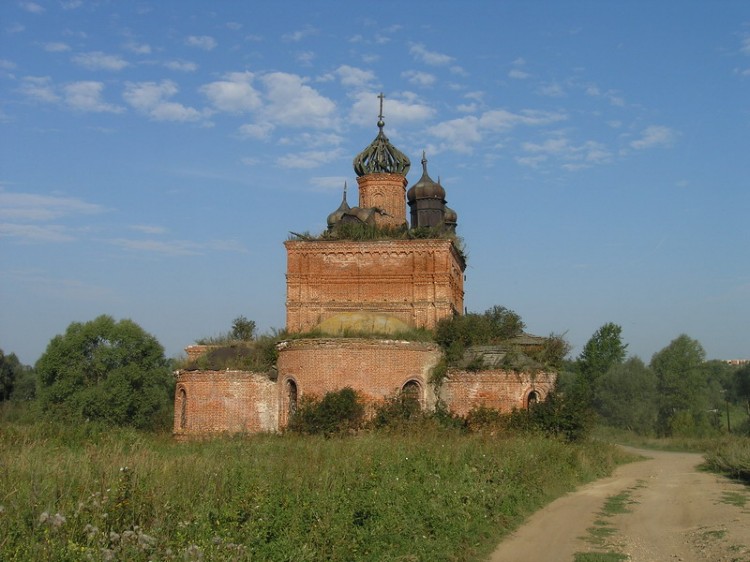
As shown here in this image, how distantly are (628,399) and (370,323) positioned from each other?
3302cm

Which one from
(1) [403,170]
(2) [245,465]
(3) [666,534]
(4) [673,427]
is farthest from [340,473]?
(4) [673,427]

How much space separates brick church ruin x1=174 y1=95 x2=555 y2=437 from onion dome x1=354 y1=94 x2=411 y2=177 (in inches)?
1.7

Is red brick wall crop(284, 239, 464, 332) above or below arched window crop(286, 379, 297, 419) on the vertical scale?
above

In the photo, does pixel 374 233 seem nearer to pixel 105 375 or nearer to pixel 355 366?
pixel 355 366

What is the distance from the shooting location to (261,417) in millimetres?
24594

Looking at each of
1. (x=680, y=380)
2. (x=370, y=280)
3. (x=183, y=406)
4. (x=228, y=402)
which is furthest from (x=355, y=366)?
(x=680, y=380)

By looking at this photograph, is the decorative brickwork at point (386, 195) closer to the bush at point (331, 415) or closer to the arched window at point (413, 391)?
the arched window at point (413, 391)

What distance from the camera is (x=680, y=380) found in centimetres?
5897

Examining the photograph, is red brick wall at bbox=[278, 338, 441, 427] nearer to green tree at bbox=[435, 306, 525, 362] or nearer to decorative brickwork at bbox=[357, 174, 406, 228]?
green tree at bbox=[435, 306, 525, 362]

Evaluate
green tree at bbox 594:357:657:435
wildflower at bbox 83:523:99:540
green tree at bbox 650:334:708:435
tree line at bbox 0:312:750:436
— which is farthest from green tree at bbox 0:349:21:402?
wildflower at bbox 83:523:99:540

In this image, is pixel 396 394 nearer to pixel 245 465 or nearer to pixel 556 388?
pixel 556 388

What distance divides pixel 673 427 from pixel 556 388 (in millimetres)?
28533

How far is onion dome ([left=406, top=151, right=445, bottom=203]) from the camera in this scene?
31922 millimetres

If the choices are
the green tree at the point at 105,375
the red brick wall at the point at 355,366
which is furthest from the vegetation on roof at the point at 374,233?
the green tree at the point at 105,375
